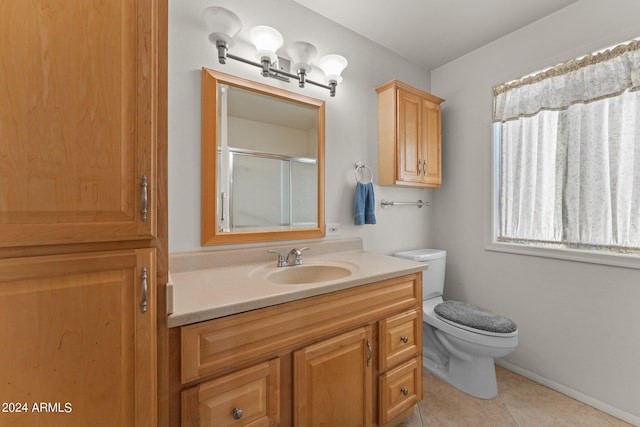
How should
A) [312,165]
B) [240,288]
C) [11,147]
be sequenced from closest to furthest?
[11,147] < [240,288] < [312,165]

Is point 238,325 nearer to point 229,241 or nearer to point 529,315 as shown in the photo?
point 229,241

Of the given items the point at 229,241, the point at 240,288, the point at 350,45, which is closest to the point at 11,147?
the point at 240,288

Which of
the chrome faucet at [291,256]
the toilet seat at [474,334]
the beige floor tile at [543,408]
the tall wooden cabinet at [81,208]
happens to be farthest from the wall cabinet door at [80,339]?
the beige floor tile at [543,408]

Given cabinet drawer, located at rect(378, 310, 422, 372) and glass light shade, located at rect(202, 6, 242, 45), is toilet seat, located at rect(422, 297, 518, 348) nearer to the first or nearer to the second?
cabinet drawer, located at rect(378, 310, 422, 372)

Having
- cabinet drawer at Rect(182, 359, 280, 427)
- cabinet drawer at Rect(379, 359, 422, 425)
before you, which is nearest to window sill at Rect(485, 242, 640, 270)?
cabinet drawer at Rect(379, 359, 422, 425)

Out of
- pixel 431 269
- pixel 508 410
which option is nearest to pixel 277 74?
pixel 431 269

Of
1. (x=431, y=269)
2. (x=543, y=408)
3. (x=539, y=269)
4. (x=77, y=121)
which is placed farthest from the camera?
(x=431, y=269)

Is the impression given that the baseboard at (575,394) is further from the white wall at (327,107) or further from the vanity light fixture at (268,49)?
the vanity light fixture at (268,49)

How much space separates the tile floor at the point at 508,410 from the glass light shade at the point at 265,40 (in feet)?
6.93

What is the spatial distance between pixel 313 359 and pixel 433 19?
2155 millimetres

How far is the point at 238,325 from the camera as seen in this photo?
853 millimetres

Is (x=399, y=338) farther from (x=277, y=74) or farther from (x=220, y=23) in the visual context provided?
(x=220, y=23)

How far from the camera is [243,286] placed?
3.33 ft

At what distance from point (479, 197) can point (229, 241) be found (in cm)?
191
